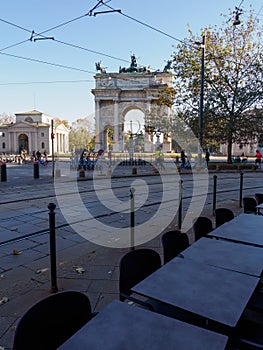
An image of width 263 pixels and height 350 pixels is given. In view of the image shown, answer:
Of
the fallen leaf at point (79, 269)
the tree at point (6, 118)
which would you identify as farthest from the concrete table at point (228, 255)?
the tree at point (6, 118)

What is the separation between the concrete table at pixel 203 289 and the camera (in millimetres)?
1930

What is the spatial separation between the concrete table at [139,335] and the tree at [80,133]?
8905 centimetres

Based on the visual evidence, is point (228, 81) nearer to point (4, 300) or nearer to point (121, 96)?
point (4, 300)

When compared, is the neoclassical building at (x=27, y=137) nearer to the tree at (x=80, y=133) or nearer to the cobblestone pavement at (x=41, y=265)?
the tree at (x=80, y=133)

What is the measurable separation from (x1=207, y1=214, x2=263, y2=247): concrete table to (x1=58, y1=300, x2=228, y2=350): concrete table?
6.09ft

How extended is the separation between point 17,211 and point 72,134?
94240 mm

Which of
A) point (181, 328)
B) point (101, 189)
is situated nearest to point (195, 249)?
point (181, 328)

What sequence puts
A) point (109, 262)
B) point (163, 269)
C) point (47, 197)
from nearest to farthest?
point (163, 269) → point (109, 262) → point (47, 197)

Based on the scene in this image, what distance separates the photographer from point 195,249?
3059mm

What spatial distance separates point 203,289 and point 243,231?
1.76 meters

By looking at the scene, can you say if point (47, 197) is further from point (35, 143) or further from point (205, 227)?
point (35, 143)

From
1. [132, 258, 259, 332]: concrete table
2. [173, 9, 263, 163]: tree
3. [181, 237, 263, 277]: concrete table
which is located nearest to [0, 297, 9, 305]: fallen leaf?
[132, 258, 259, 332]: concrete table

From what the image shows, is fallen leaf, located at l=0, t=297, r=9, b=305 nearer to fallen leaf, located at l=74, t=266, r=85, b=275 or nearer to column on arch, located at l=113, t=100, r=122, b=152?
fallen leaf, located at l=74, t=266, r=85, b=275

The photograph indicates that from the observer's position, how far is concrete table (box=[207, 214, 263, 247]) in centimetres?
342
